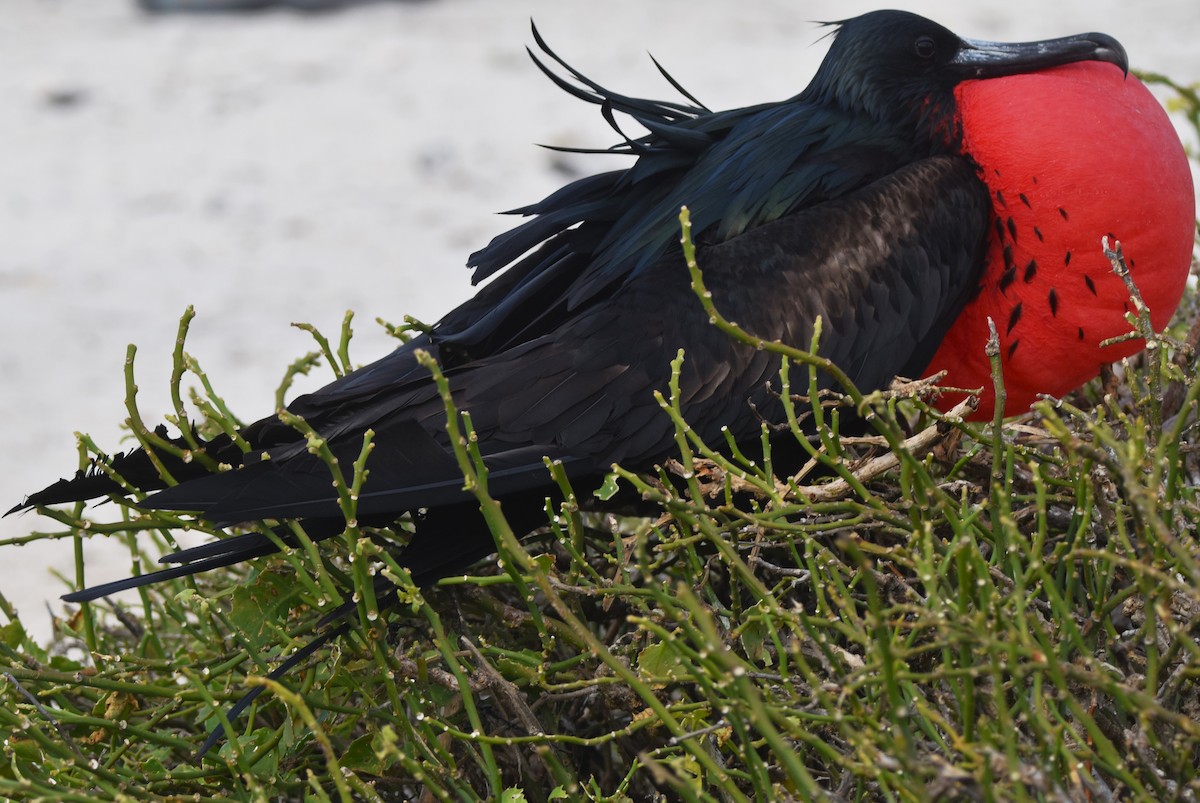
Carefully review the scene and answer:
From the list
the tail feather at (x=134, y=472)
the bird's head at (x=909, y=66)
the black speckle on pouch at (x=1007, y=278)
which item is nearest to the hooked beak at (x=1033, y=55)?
the bird's head at (x=909, y=66)

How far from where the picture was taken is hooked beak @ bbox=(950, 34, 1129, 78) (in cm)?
157

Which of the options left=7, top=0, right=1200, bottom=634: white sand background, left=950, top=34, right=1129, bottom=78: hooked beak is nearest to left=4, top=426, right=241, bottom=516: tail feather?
left=950, top=34, right=1129, bottom=78: hooked beak

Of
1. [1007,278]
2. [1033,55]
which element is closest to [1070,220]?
[1007,278]

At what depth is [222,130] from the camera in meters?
4.88

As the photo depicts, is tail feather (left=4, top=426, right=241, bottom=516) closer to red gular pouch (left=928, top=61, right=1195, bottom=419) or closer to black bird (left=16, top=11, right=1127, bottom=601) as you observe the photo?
black bird (left=16, top=11, right=1127, bottom=601)

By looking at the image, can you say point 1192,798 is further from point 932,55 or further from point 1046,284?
point 932,55

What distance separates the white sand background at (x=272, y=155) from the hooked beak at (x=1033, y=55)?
199 cm

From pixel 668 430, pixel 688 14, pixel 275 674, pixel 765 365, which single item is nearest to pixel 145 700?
pixel 275 674

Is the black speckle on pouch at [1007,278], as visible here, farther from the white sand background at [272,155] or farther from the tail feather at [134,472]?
the white sand background at [272,155]

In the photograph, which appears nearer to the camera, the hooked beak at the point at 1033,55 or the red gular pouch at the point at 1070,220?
the red gular pouch at the point at 1070,220

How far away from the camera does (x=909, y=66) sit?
1.68 m

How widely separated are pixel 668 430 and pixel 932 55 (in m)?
0.59

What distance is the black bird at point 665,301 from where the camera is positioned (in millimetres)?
1337

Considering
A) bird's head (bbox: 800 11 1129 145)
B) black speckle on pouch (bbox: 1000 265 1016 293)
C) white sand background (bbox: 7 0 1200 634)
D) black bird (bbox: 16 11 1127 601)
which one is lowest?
black speckle on pouch (bbox: 1000 265 1016 293)
